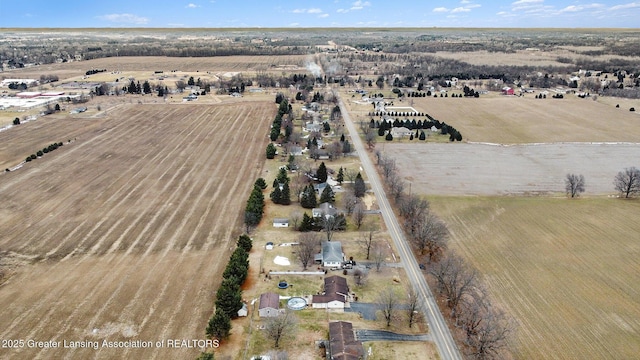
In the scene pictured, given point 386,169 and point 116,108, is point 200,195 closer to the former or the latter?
point 386,169

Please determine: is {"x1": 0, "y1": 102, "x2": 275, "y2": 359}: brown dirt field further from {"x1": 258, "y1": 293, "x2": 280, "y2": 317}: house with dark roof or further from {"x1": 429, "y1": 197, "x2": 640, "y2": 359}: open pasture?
{"x1": 429, "y1": 197, "x2": 640, "y2": 359}: open pasture

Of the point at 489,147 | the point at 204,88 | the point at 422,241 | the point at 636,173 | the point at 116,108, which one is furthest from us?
the point at 204,88

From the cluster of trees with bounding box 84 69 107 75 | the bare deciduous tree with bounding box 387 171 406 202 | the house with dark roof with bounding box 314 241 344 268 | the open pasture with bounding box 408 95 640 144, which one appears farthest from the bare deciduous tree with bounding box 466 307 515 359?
the cluster of trees with bounding box 84 69 107 75

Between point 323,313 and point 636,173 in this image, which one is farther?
point 636,173

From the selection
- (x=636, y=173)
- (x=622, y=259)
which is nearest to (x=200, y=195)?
(x=622, y=259)

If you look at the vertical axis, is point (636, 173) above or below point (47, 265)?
above

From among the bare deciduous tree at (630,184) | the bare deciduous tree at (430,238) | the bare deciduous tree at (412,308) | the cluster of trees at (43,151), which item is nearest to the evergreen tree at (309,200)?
the bare deciduous tree at (430,238)

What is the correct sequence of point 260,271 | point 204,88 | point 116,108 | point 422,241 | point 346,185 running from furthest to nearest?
point 204,88
point 116,108
point 346,185
point 422,241
point 260,271

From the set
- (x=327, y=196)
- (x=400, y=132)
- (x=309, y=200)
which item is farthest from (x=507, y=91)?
(x=309, y=200)
